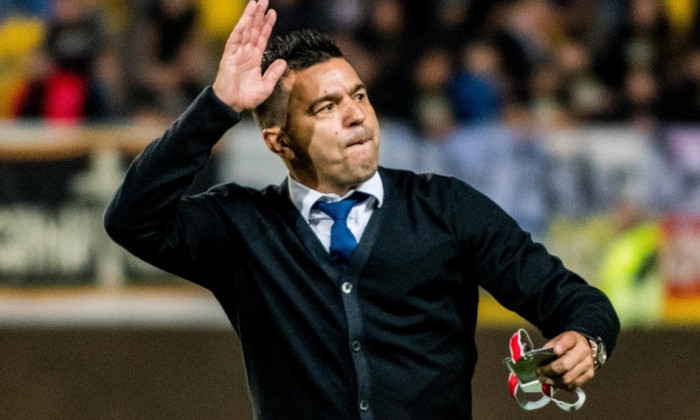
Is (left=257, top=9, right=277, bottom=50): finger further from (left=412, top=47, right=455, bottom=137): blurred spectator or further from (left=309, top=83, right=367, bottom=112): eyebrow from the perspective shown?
(left=412, top=47, right=455, bottom=137): blurred spectator

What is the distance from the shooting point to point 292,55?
2762 millimetres

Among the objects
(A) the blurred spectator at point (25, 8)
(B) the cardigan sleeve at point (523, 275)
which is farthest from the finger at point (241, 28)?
(A) the blurred spectator at point (25, 8)

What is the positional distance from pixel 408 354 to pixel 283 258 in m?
0.34

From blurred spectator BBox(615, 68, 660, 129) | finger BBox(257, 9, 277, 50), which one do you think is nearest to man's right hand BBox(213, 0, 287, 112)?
finger BBox(257, 9, 277, 50)

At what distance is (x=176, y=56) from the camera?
6.54 metres

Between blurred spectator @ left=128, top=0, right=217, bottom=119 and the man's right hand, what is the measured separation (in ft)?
11.2

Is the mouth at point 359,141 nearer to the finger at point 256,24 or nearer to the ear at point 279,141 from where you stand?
the ear at point 279,141

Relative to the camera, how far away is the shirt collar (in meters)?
2.70

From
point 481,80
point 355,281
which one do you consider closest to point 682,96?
point 481,80

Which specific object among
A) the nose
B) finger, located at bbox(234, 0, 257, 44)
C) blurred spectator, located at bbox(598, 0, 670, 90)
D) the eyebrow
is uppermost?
blurred spectator, located at bbox(598, 0, 670, 90)

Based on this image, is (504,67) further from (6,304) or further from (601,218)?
(6,304)

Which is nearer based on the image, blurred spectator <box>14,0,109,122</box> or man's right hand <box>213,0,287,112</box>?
man's right hand <box>213,0,287,112</box>

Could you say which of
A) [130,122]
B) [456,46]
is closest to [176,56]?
[130,122]

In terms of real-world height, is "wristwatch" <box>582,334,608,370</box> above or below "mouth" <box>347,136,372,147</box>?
below
